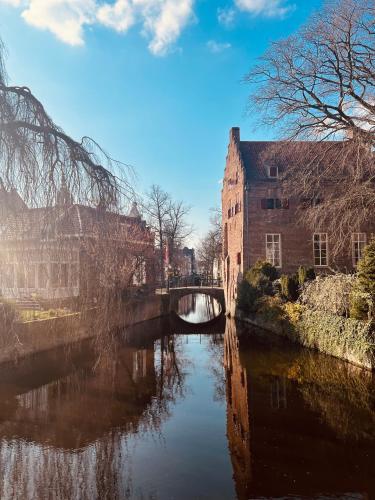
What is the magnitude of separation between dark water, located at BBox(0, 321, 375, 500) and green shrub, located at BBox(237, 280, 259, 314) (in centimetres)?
772

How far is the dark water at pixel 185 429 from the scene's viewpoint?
16.7ft

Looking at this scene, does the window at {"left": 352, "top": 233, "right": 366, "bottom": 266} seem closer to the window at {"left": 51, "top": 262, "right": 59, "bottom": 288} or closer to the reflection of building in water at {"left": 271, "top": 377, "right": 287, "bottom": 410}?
the reflection of building in water at {"left": 271, "top": 377, "right": 287, "bottom": 410}

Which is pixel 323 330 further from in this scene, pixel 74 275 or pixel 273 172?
pixel 273 172

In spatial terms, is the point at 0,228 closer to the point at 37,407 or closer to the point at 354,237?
the point at 37,407

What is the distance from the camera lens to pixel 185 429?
7098 mm

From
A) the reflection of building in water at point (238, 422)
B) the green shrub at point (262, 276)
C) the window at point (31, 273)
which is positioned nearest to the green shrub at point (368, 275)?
the reflection of building in water at point (238, 422)

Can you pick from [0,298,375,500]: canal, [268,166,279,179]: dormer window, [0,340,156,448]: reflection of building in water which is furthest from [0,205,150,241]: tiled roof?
[268,166,279,179]: dormer window

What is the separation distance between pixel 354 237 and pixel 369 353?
13060 mm

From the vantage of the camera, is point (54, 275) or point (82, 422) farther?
point (82, 422)

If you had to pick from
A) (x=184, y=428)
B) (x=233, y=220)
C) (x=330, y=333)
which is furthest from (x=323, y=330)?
(x=233, y=220)

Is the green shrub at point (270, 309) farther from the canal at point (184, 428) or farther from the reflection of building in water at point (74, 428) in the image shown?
the reflection of building in water at point (74, 428)

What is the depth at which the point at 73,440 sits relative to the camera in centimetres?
648

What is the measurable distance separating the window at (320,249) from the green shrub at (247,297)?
4711 mm

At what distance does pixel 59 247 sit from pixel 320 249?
19861 mm
